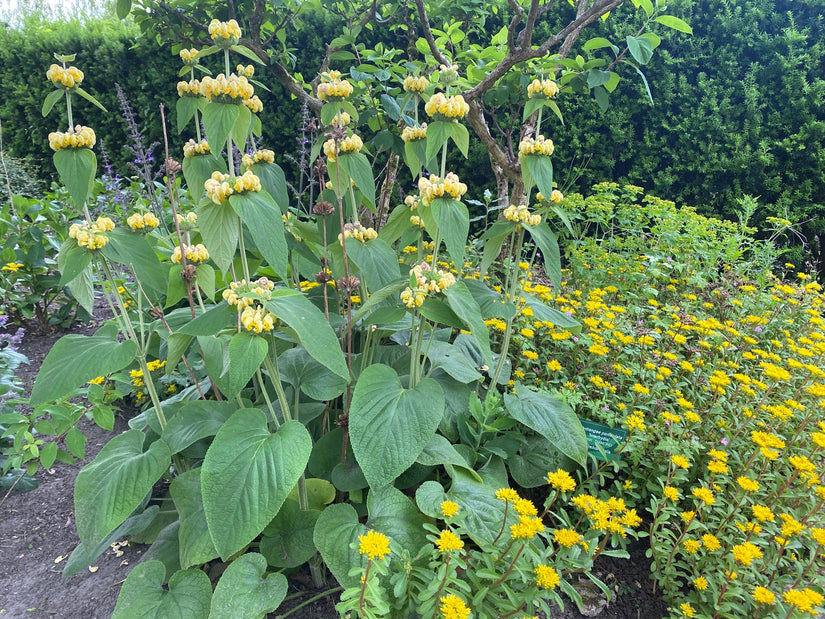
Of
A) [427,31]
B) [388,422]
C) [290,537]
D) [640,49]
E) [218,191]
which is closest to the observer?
[218,191]

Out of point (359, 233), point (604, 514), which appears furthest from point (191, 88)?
point (604, 514)

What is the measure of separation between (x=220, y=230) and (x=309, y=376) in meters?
0.58

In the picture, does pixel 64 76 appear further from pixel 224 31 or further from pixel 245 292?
pixel 245 292

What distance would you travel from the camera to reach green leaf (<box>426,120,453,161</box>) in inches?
57.2

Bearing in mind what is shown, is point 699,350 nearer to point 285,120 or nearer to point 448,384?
point 448,384

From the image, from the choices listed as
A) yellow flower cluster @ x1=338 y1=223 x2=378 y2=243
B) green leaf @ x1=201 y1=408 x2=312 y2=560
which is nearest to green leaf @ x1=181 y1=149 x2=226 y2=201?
yellow flower cluster @ x1=338 y1=223 x2=378 y2=243

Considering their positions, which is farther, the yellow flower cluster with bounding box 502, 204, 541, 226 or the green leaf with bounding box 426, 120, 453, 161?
the yellow flower cluster with bounding box 502, 204, 541, 226

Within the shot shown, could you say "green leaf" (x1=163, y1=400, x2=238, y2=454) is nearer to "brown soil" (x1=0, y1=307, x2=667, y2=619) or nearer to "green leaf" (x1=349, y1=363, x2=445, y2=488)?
"green leaf" (x1=349, y1=363, x2=445, y2=488)

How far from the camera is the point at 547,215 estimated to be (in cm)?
187

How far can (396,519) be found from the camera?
1.34 metres

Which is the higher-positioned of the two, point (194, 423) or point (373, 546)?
point (373, 546)

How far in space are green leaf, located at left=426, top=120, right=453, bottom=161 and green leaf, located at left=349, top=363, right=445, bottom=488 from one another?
70cm

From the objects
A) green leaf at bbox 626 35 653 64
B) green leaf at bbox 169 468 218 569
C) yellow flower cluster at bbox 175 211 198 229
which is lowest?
green leaf at bbox 169 468 218 569

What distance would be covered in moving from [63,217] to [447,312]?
3.37 metres
